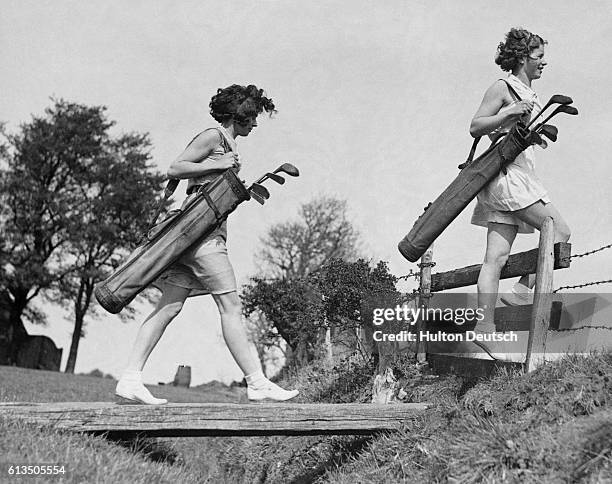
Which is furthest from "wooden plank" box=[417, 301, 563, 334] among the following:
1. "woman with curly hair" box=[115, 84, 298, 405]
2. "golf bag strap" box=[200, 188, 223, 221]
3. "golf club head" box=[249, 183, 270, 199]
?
"golf bag strap" box=[200, 188, 223, 221]

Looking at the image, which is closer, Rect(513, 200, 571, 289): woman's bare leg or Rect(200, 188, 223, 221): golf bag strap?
Rect(200, 188, 223, 221): golf bag strap

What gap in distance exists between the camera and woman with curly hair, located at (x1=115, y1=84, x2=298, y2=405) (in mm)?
5633

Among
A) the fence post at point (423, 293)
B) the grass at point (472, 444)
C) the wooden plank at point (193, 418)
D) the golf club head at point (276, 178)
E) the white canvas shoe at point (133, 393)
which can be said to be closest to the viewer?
the grass at point (472, 444)

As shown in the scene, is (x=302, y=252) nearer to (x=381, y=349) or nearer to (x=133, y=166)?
(x=133, y=166)

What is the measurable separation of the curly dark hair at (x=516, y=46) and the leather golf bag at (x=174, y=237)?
248 cm

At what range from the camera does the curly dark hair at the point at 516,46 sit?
6.36 metres

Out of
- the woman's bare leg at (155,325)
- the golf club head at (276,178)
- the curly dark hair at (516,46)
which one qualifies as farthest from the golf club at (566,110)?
the woman's bare leg at (155,325)

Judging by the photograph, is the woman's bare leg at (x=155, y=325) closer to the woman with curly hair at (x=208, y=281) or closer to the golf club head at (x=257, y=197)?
the woman with curly hair at (x=208, y=281)

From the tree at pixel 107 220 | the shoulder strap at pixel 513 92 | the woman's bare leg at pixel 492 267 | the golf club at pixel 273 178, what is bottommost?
the woman's bare leg at pixel 492 267

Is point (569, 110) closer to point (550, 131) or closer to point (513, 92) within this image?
point (550, 131)

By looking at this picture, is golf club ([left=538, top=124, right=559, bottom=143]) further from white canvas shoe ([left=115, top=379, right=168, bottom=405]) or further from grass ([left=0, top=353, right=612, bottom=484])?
white canvas shoe ([left=115, top=379, right=168, bottom=405])

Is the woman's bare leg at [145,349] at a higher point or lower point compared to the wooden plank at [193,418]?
higher

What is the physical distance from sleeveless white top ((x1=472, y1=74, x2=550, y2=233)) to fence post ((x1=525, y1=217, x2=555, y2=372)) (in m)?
0.28

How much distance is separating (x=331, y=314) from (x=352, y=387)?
102 cm
